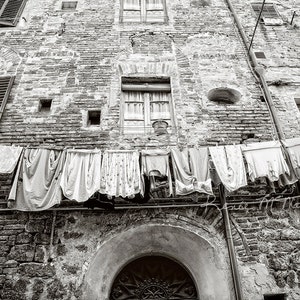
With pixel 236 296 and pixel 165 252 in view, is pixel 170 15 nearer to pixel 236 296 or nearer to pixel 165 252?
pixel 165 252

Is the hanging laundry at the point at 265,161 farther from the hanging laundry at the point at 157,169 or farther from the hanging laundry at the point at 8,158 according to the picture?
the hanging laundry at the point at 8,158

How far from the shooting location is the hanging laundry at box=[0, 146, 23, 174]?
5.97m

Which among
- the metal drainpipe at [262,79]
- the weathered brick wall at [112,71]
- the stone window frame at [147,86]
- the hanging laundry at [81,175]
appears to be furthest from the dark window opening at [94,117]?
the metal drainpipe at [262,79]

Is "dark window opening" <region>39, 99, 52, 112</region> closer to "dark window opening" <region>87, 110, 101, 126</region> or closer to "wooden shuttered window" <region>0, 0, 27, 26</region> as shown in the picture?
"dark window opening" <region>87, 110, 101, 126</region>

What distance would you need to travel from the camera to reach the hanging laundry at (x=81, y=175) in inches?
229

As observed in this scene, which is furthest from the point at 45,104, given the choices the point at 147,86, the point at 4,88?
the point at 147,86

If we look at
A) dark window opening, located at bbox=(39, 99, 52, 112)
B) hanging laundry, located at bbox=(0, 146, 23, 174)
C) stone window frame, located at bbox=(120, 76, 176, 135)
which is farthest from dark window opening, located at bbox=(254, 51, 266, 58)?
hanging laundry, located at bbox=(0, 146, 23, 174)

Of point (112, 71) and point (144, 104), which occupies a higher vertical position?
point (112, 71)

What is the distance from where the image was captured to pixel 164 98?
860cm

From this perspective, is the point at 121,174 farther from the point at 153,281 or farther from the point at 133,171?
the point at 153,281

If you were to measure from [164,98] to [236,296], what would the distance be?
4.83m

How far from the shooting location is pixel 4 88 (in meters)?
8.44

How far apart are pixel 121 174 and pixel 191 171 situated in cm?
123

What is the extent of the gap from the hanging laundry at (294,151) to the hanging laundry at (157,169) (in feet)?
7.33
